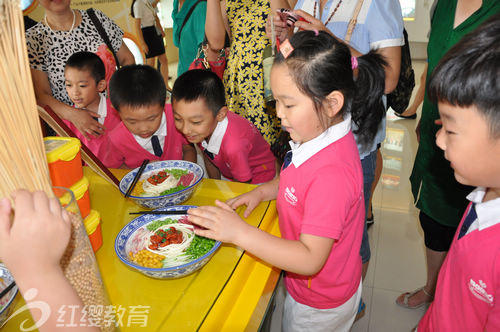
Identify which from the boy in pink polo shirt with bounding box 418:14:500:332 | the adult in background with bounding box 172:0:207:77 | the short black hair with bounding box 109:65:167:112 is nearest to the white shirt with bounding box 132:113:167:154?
the short black hair with bounding box 109:65:167:112

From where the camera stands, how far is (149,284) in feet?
2.99

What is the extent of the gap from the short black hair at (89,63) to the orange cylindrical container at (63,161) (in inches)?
44.2

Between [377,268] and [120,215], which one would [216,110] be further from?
[377,268]

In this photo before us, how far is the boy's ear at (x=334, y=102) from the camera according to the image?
3.21 feet

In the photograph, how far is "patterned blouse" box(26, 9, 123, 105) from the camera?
6.57 feet

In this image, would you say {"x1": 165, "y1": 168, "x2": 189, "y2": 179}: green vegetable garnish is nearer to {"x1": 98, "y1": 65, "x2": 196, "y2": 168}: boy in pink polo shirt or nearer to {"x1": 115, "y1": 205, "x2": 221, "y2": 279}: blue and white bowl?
{"x1": 115, "y1": 205, "x2": 221, "y2": 279}: blue and white bowl

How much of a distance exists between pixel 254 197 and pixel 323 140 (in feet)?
1.06

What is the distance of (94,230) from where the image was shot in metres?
1.01

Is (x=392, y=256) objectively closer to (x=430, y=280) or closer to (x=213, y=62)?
(x=430, y=280)

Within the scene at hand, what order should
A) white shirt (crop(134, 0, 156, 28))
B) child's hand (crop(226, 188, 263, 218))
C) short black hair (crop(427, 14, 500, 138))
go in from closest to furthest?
short black hair (crop(427, 14, 500, 138)), child's hand (crop(226, 188, 263, 218)), white shirt (crop(134, 0, 156, 28))

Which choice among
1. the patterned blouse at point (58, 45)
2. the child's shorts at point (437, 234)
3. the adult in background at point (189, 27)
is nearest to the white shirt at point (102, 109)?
the patterned blouse at point (58, 45)

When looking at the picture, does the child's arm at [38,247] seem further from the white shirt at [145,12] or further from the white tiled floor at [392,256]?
the white shirt at [145,12]

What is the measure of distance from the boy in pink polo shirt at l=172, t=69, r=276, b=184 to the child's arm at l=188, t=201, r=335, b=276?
75cm

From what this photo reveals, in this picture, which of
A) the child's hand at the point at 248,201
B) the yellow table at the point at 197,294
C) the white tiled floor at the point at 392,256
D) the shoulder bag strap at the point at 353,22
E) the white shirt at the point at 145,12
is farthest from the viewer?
the white shirt at the point at 145,12
